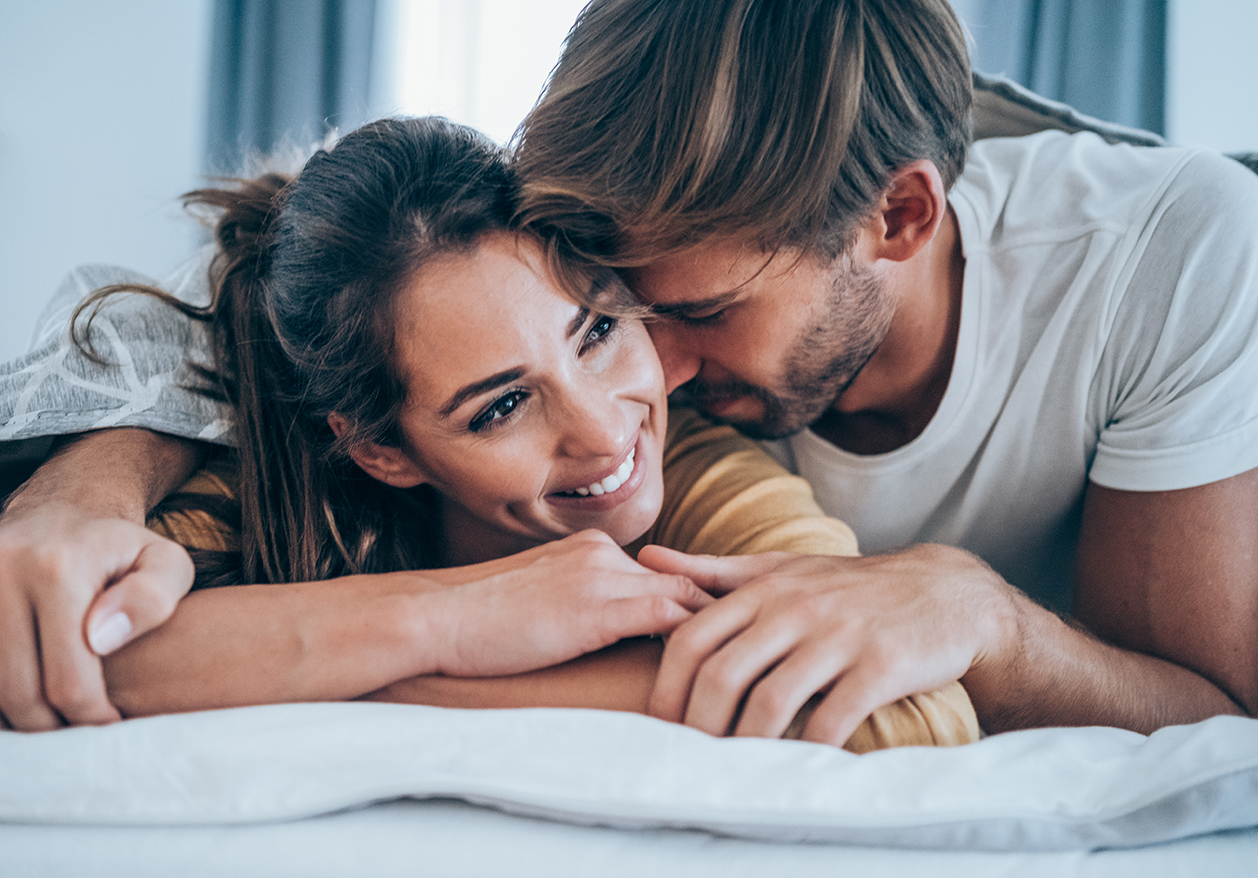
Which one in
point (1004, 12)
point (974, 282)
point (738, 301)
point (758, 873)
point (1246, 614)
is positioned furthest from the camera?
point (1004, 12)

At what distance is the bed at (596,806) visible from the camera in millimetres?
567

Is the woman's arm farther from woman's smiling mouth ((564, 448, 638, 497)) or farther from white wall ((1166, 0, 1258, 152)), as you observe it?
white wall ((1166, 0, 1258, 152))

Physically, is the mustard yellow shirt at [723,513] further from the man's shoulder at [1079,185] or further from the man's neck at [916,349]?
the man's shoulder at [1079,185]

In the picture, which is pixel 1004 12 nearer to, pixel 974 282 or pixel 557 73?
pixel 974 282

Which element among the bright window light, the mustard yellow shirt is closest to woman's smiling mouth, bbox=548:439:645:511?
the mustard yellow shirt

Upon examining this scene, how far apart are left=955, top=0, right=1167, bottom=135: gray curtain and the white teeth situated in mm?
1898

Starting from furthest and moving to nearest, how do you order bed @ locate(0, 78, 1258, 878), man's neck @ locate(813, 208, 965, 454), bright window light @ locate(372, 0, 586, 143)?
bright window light @ locate(372, 0, 586, 143), man's neck @ locate(813, 208, 965, 454), bed @ locate(0, 78, 1258, 878)

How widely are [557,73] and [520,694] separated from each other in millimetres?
879

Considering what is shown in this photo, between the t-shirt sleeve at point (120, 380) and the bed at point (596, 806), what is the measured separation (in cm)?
55

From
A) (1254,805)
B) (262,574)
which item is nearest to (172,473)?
(262,574)

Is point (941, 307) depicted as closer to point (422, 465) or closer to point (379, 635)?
point (422, 465)

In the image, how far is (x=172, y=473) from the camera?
3.56 feet

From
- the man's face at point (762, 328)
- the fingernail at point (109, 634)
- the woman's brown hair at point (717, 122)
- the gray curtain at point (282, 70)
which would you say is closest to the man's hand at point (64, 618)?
the fingernail at point (109, 634)

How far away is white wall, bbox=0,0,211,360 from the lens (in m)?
2.45
